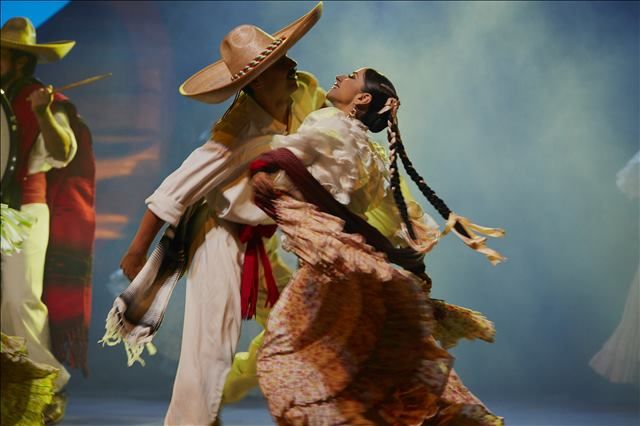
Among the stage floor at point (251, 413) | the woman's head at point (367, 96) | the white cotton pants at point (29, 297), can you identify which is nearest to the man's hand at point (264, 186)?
the woman's head at point (367, 96)

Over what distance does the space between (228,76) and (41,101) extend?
Result: 7.10 ft

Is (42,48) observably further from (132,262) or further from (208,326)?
(208,326)

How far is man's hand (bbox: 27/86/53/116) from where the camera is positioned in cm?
479

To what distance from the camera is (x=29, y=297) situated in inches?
187

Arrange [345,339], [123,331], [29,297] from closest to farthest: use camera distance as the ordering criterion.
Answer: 1. [345,339]
2. [123,331]
3. [29,297]

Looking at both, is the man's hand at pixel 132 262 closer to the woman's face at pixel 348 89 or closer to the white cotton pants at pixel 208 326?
the white cotton pants at pixel 208 326

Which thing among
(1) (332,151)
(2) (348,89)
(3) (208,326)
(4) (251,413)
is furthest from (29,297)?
Result: (1) (332,151)

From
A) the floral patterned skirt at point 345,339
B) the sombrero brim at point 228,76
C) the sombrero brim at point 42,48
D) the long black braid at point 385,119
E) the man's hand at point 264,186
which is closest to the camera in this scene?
the floral patterned skirt at point 345,339

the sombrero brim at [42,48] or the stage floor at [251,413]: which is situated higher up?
the sombrero brim at [42,48]

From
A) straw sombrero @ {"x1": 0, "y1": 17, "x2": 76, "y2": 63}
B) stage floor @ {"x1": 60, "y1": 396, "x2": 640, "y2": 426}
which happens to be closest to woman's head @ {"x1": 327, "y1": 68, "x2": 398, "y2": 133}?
stage floor @ {"x1": 60, "y1": 396, "x2": 640, "y2": 426}

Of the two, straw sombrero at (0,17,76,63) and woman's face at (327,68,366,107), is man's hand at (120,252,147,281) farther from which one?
straw sombrero at (0,17,76,63)

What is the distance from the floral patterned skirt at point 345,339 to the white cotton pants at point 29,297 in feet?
7.98

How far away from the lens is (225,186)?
2.87 metres

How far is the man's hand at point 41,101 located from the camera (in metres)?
4.79
